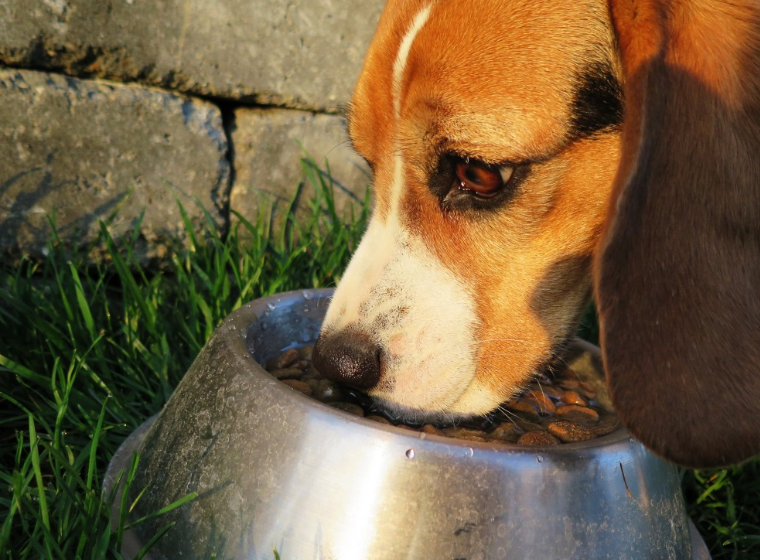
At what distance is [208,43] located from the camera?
325 centimetres

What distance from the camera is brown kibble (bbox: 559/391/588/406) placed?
2.24 metres

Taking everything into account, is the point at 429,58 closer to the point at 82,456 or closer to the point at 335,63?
the point at 82,456

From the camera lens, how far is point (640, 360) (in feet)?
5.50

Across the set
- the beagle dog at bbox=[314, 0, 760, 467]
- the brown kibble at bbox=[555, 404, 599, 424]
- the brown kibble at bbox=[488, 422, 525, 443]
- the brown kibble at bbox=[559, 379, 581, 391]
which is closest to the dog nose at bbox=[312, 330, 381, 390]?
the beagle dog at bbox=[314, 0, 760, 467]

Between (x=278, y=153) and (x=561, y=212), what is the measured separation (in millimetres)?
1846

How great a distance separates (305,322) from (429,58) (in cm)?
86

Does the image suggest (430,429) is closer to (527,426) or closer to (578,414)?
(527,426)

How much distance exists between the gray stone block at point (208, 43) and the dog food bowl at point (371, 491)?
68.3 inches

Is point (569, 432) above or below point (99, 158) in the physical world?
below

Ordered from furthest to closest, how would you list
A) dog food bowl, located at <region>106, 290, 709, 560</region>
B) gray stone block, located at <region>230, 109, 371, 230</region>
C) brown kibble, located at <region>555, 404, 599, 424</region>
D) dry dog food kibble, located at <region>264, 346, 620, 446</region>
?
gray stone block, located at <region>230, 109, 371, 230</region> < brown kibble, located at <region>555, 404, 599, 424</region> < dry dog food kibble, located at <region>264, 346, 620, 446</region> < dog food bowl, located at <region>106, 290, 709, 560</region>

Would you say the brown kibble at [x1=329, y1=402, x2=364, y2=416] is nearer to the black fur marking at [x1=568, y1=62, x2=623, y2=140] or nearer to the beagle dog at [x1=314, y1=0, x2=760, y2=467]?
the beagle dog at [x1=314, y1=0, x2=760, y2=467]

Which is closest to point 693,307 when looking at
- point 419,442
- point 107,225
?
point 419,442

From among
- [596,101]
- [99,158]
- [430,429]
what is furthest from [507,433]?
[99,158]

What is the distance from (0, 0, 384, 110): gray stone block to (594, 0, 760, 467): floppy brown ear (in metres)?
2.00
